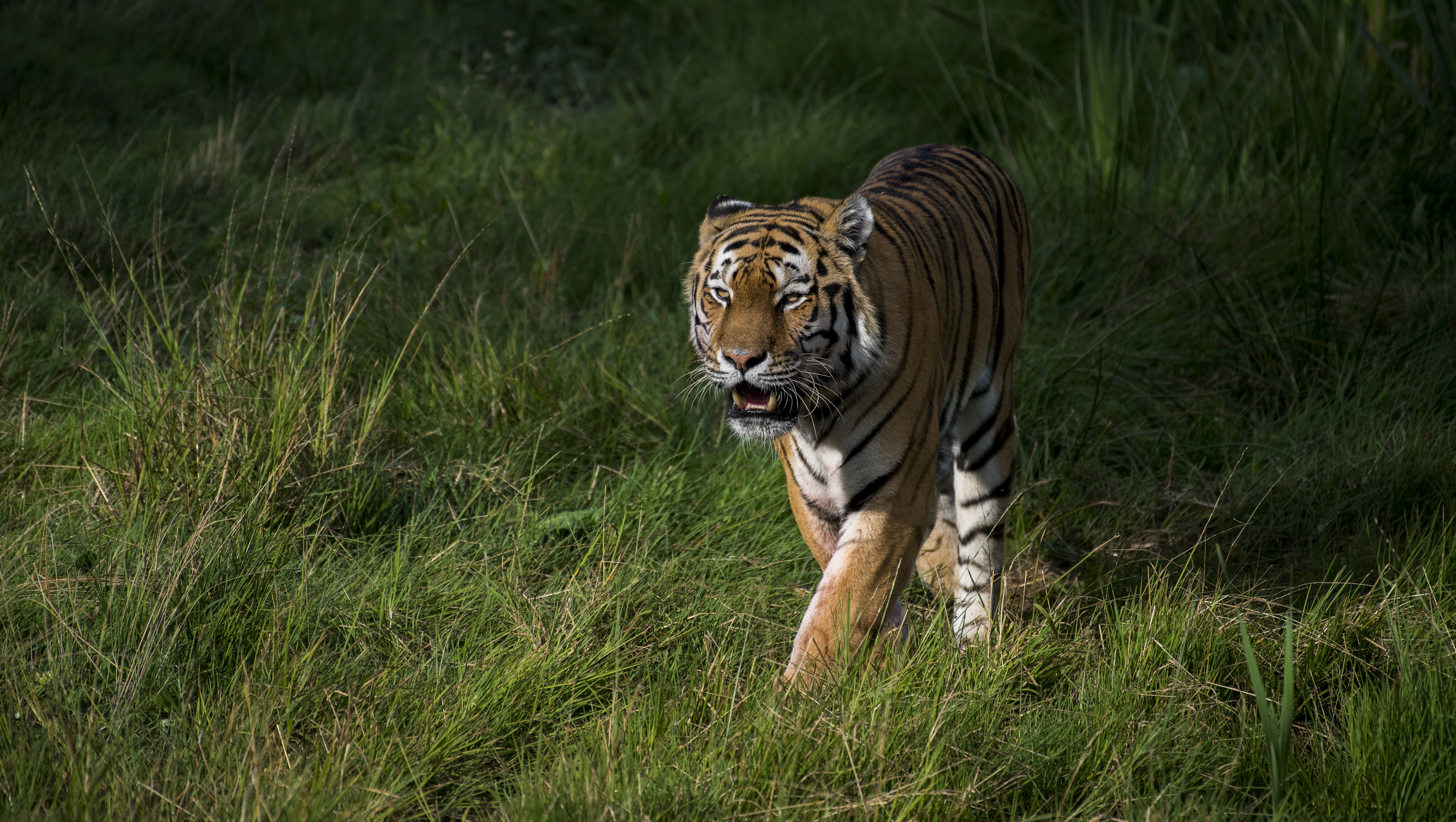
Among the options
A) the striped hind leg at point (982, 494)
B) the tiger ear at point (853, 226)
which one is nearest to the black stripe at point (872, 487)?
the tiger ear at point (853, 226)

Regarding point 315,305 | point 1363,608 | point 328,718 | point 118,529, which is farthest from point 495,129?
point 1363,608

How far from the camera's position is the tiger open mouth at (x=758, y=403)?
2.66m

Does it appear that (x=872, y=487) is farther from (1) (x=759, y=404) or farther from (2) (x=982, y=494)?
(2) (x=982, y=494)

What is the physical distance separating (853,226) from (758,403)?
18.9 inches

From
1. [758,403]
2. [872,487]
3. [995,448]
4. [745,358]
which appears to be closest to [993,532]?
[995,448]

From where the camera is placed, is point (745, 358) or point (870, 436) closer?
point (745, 358)

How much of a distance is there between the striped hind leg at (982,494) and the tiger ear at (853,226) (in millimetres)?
952

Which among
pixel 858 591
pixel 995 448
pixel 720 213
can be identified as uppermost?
pixel 720 213

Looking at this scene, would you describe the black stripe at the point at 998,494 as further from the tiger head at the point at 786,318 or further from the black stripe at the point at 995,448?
the tiger head at the point at 786,318

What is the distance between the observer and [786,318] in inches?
105

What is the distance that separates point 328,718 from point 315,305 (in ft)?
6.25

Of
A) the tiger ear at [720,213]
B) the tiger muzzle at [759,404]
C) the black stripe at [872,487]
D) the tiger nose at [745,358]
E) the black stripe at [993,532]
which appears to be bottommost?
the black stripe at [993,532]

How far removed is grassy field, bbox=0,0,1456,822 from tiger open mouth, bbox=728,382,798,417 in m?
0.54

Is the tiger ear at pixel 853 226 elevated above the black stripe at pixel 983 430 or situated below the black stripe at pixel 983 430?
above
